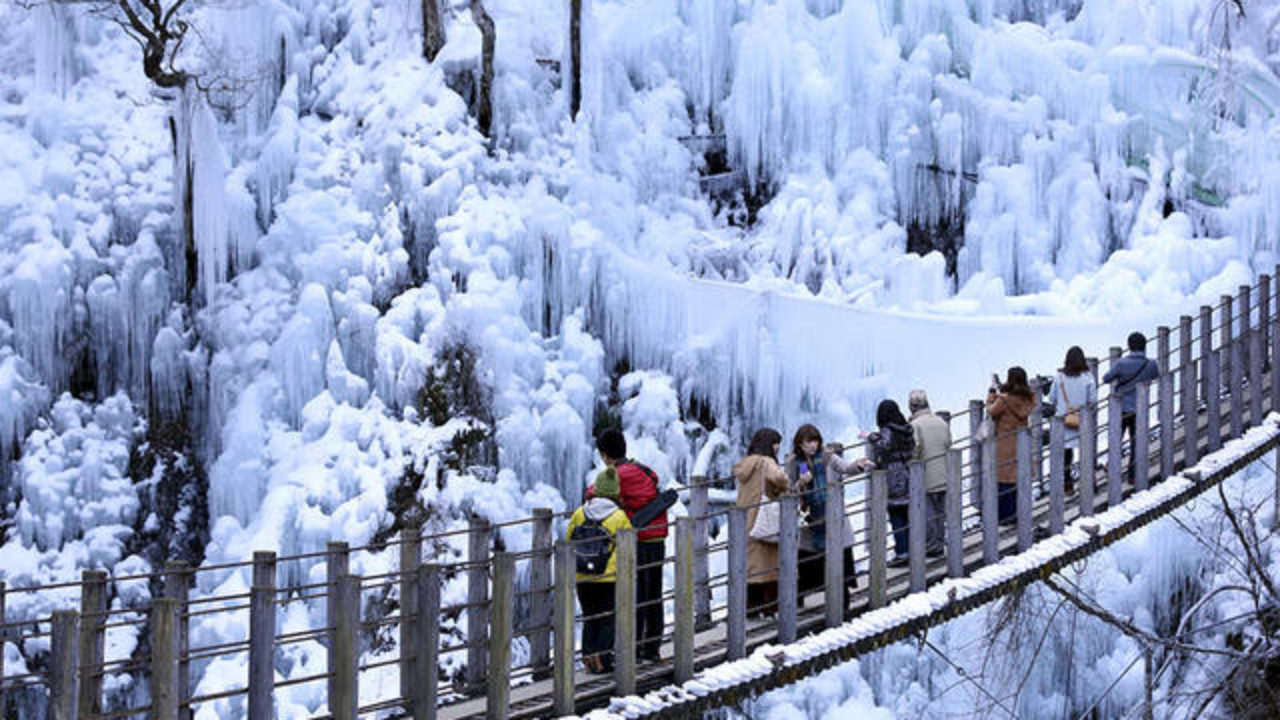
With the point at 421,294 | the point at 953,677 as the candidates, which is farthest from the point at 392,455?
the point at 953,677

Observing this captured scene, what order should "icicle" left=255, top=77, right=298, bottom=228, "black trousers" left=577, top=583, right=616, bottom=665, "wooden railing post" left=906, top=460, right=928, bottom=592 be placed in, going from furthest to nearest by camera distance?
"icicle" left=255, top=77, right=298, bottom=228, "wooden railing post" left=906, top=460, right=928, bottom=592, "black trousers" left=577, top=583, right=616, bottom=665

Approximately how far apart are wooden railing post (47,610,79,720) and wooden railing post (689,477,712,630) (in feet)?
10.3

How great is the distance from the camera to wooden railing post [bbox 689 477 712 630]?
865 centimetres

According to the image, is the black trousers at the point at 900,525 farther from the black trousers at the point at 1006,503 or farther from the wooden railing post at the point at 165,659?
the wooden railing post at the point at 165,659

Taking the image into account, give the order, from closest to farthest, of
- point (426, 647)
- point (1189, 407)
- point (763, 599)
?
point (426, 647) → point (763, 599) → point (1189, 407)

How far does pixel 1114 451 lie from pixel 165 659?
6.04 m

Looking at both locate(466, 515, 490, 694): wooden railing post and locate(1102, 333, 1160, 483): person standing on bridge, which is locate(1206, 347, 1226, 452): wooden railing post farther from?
locate(466, 515, 490, 694): wooden railing post

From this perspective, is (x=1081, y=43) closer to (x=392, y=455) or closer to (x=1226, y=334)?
(x=1226, y=334)

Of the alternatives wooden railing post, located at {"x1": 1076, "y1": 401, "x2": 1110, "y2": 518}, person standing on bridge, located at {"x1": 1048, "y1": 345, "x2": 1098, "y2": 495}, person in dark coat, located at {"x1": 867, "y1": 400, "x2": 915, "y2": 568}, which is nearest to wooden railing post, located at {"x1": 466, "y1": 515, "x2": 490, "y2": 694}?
person in dark coat, located at {"x1": 867, "y1": 400, "x2": 915, "y2": 568}

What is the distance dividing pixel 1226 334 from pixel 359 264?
267 inches

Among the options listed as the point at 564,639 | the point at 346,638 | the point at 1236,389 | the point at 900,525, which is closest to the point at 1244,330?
the point at 1236,389

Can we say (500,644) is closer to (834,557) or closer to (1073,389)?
(834,557)

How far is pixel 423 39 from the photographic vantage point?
16734mm

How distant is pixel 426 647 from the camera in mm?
7004
